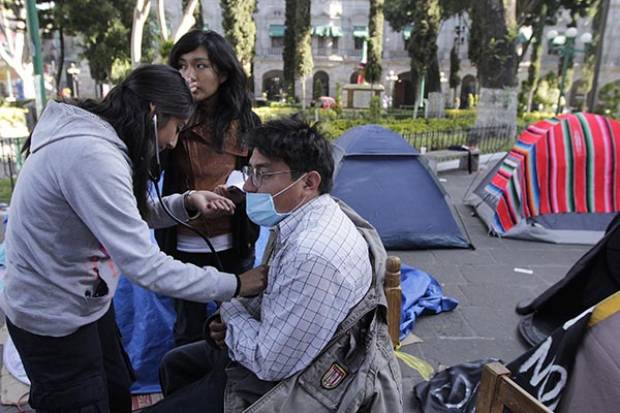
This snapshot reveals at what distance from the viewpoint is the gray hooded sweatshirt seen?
1.25m

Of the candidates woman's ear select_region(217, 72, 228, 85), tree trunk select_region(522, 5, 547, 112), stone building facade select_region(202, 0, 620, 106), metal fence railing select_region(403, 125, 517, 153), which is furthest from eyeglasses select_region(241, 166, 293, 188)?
stone building facade select_region(202, 0, 620, 106)

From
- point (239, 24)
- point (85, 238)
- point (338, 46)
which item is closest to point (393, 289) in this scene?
point (85, 238)

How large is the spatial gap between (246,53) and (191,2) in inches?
275

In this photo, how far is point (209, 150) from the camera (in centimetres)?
224

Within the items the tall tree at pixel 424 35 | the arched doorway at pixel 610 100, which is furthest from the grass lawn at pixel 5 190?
the tall tree at pixel 424 35

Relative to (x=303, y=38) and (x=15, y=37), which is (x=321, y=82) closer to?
(x=303, y=38)

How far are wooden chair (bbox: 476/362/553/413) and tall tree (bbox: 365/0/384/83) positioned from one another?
20232mm

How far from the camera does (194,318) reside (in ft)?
7.52

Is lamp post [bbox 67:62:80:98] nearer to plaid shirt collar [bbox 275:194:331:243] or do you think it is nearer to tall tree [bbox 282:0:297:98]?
tall tree [bbox 282:0:297:98]

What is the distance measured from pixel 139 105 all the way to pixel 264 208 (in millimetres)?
525

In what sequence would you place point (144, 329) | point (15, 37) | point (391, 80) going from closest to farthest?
point (144, 329)
point (15, 37)
point (391, 80)

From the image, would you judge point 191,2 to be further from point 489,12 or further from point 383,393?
point 383,393

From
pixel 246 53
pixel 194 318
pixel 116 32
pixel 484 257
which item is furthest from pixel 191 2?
pixel 194 318

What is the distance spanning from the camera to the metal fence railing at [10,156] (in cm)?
762
